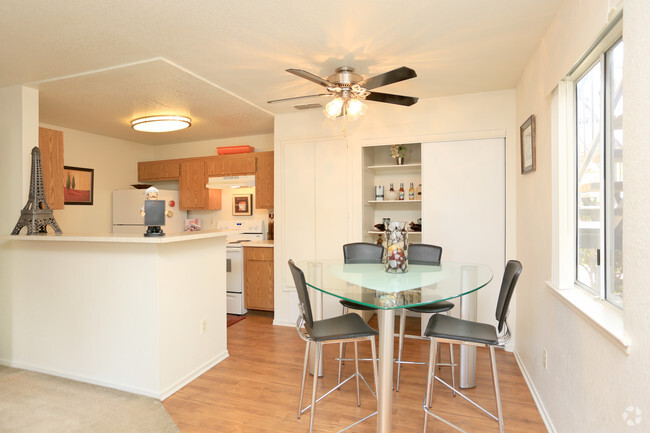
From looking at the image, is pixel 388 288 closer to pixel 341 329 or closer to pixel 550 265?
pixel 341 329

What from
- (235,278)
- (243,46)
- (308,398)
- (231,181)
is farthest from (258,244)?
(243,46)

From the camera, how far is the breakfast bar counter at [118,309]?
263 centimetres

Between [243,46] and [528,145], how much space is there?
2.25 metres

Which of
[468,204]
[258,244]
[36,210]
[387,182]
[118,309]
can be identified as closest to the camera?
[118,309]

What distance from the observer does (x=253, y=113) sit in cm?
418

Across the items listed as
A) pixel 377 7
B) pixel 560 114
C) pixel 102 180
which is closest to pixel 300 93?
pixel 377 7

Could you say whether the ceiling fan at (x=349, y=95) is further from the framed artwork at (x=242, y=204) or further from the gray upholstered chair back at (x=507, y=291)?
the framed artwork at (x=242, y=204)

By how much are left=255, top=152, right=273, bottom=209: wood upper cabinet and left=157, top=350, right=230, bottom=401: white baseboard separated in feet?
6.78

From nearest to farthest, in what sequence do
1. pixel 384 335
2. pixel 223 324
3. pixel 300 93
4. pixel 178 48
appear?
pixel 384 335 → pixel 178 48 → pixel 223 324 → pixel 300 93

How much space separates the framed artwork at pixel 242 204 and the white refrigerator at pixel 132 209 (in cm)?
87

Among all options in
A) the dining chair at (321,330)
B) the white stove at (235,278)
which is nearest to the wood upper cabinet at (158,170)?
the white stove at (235,278)

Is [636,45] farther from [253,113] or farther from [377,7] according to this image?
[253,113]

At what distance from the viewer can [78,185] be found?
4.91 metres

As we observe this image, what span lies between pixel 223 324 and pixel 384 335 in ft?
6.30
